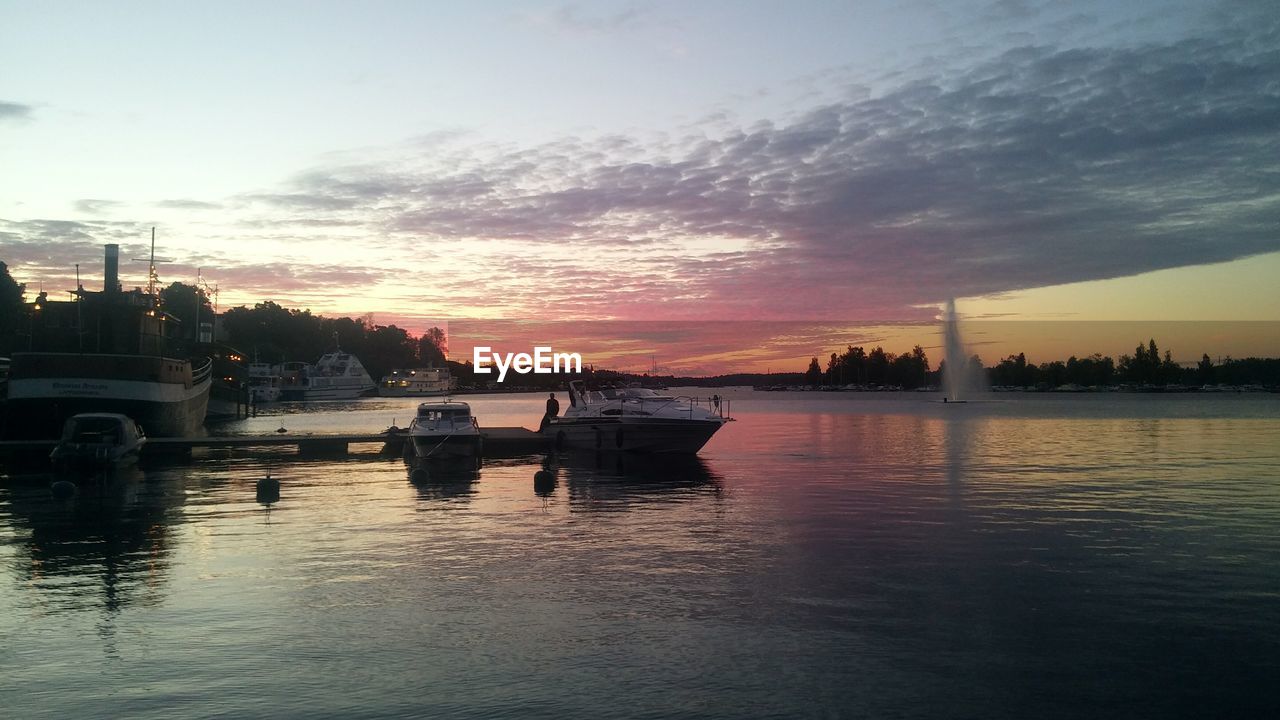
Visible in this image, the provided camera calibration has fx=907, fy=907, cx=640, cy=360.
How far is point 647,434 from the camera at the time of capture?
5178cm

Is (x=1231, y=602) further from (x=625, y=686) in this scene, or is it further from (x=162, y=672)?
(x=162, y=672)

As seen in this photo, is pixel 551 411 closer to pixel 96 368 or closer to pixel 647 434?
pixel 647 434

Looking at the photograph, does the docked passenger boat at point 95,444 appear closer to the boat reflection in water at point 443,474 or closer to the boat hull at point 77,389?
the boat hull at point 77,389

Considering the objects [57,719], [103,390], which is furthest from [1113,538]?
[103,390]

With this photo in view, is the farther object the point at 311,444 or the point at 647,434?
the point at 311,444

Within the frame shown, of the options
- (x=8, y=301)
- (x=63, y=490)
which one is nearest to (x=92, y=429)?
(x=63, y=490)

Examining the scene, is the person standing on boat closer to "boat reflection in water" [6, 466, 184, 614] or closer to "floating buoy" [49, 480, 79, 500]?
"boat reflection in water" [6, 466, 184, 614]

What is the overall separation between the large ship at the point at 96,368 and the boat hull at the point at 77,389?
0.04 metres

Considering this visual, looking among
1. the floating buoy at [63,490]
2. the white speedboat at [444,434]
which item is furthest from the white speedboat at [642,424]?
the floating buoy at [63,490]

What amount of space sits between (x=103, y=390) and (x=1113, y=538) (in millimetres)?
48106

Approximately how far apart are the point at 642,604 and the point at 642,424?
35.2 meters

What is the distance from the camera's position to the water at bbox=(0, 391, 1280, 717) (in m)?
11.8

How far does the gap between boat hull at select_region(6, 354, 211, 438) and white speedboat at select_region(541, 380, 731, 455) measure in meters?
24.0

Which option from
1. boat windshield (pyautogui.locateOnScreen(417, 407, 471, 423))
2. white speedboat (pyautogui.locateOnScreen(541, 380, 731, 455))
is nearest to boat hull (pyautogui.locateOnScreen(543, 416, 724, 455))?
white speedboat (pyautogui.locateOnScreen(541, 380, 731, 455))
